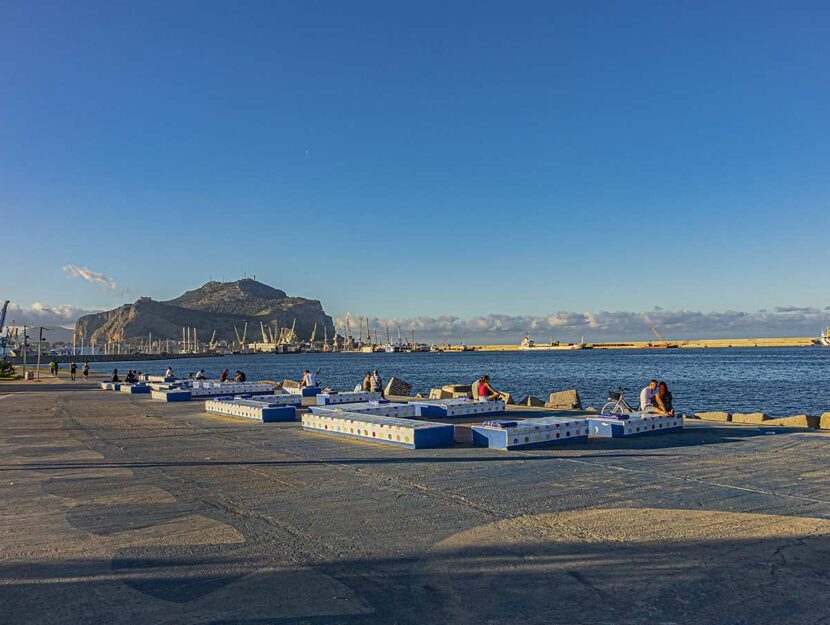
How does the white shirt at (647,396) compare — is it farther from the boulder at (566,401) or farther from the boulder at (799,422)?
the boulder at (566,401)

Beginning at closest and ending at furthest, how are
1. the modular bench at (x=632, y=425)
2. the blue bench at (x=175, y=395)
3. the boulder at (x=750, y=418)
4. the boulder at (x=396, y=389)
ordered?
the modular bench at (x=632, y=425)
the boulder at (x=750, y=418)
the blue bench at (x=175, y=395)
the boulder at (x=396, y=389)

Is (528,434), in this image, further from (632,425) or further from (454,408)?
(454,408)

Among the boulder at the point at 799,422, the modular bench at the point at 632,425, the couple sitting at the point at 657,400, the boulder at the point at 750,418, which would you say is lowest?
the boulder at the point at 799,422

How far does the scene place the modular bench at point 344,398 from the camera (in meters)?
23.8

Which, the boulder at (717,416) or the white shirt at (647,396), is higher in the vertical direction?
the white shirt at (647,396)

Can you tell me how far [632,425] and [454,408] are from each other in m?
5.80

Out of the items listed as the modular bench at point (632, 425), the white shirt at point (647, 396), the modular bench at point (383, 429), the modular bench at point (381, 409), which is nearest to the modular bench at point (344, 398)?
the modular bench at point (381, 409)

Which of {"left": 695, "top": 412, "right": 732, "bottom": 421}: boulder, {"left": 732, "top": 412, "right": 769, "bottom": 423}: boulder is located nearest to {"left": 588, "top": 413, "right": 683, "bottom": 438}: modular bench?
{"left": 732, "top": 412, "right": 769, "bottom": 423}: boulder

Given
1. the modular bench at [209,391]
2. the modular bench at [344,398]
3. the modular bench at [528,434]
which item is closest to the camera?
the modular bench at [528,434]

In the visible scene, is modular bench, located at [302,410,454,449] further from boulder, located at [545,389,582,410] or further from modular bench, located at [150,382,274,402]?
modular bench, located at [150,382,274,402]

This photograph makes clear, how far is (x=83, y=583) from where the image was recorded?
5.86 meters

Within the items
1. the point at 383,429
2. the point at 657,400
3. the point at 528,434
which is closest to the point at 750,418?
the point at 657,400

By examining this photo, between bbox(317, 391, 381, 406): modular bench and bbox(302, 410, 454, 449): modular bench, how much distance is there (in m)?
5.90

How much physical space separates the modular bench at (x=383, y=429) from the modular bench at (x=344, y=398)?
5.90 m
